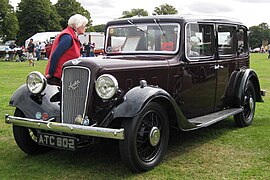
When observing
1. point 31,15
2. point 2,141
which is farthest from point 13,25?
point 2,141

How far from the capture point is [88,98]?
4.41 metres

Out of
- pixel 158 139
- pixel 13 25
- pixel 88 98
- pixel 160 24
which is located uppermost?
pixel 13 25

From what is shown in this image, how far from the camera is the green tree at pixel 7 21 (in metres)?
59.7

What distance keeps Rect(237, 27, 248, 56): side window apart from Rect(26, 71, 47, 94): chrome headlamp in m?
3.87

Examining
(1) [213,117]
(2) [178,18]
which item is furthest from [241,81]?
(2) [178,18]

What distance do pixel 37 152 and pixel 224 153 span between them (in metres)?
2.59

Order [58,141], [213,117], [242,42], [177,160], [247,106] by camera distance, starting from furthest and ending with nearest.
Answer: [242,42], [247,106], [213,117], [177,160], [58,141]

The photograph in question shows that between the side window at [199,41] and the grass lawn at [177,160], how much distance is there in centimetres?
134

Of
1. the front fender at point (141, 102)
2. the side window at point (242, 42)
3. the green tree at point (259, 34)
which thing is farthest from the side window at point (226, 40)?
the green tree at point (259, 34)

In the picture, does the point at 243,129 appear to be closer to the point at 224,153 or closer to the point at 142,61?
the point at 224,153

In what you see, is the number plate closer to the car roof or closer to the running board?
the running board

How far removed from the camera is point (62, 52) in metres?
5.48

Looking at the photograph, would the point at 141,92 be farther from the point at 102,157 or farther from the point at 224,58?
the point at 224,58

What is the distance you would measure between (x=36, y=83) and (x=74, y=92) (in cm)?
68
